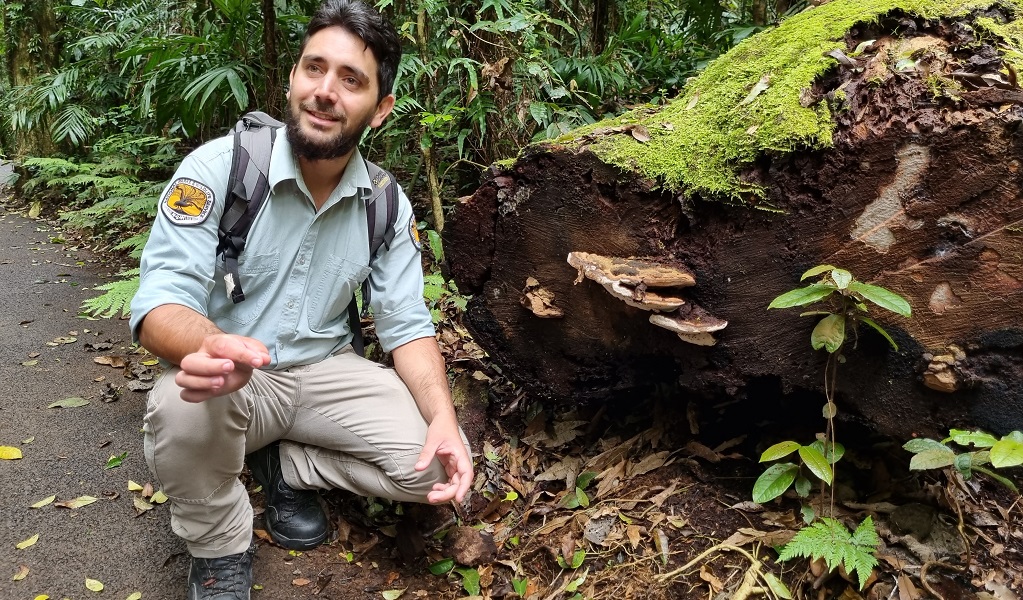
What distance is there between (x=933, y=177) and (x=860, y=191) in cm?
20

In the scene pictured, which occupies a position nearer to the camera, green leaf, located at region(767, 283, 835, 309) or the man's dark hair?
green leaf, located at region(767, 283, 835, 309)

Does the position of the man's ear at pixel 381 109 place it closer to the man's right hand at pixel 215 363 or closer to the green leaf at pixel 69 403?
the man's right hand at pixel 215 363

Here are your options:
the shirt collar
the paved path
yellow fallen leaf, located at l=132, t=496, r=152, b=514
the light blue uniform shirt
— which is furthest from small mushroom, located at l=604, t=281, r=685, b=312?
yellow fallen leaf, located at l=132, t=496, r=152, b=514

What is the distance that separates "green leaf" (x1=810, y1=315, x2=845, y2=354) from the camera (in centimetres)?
201

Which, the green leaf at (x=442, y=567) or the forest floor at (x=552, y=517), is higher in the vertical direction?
the forest floor at (x=552, y=517)

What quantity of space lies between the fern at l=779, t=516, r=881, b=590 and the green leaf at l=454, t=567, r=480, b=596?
3.86ft

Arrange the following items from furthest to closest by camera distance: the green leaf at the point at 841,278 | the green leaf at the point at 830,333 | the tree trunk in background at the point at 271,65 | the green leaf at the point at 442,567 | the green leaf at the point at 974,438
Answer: the tree trunk in background at the point at 271,65 < the green leaf at the point at 442,567 < the green leaf at the point at 830,333 < the green leaf at the point at 841,278 < the green leaf at the point at 974,438

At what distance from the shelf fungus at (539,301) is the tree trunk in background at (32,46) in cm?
967

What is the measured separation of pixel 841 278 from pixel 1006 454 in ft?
2.04

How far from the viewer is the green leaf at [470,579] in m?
2.54

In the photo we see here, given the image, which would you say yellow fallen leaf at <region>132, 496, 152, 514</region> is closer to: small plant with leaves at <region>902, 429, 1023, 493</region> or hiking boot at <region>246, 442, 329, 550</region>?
hiking boot at <region>246, 442, 329, 550</region>

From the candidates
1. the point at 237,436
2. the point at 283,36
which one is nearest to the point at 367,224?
the point at 237,436

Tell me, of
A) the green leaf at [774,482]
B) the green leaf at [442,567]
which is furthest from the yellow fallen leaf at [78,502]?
the green leaf at [774,482]

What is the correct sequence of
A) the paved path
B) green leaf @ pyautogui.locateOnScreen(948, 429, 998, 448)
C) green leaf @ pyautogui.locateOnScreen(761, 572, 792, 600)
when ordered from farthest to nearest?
the paved path < green leaf @ pyautogui.locateOnScreen(761, 572, 792, 600) < green leaf @ pyautogui.locateOnScreen(948, 429, 998, 448)
